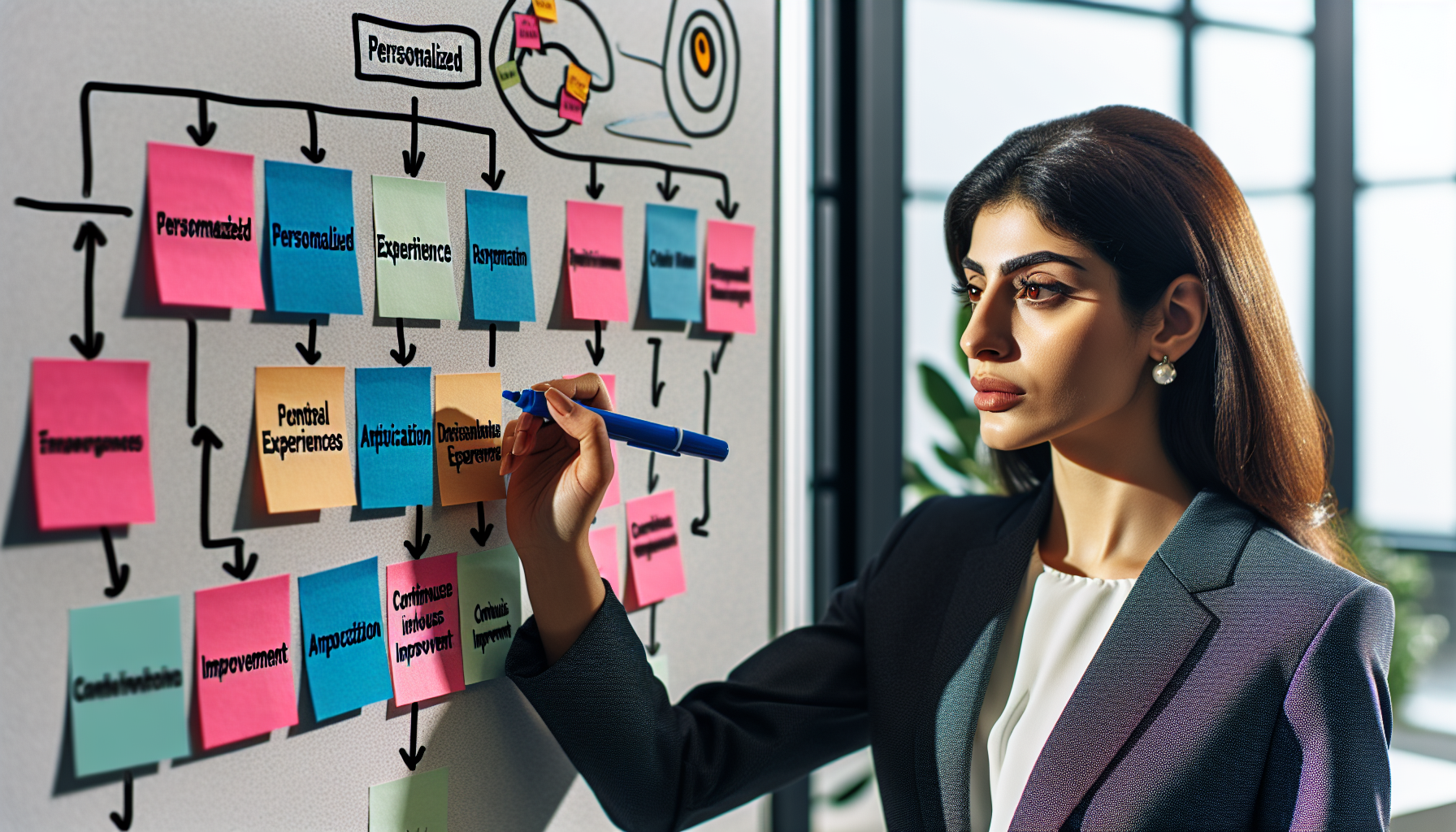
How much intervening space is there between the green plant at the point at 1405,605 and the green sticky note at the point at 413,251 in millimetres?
2200

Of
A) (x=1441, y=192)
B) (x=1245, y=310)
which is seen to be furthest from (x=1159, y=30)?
(x=1245, y=310)

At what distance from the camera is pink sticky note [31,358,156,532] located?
50 centimetres

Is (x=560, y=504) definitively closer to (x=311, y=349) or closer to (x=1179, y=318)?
(x=311, y=349)

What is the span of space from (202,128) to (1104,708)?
2.61 ft

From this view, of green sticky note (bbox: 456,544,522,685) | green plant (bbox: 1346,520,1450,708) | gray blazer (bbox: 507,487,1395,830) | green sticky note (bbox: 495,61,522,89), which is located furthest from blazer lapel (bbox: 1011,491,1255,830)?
green plant (bbox: 1346,520,1450,708)

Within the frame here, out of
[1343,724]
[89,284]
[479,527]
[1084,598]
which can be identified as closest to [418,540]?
[479,527]

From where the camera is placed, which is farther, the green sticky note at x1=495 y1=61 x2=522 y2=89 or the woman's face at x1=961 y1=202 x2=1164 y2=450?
the woman's face at x1=961 y1=202 x2=1164 y2=450

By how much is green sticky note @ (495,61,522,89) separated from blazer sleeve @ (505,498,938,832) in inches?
16.2

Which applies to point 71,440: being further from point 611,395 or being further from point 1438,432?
point 1438,432

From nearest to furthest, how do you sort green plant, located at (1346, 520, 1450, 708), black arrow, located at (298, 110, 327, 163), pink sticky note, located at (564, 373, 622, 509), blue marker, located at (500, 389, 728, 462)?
black arrow, located at (298, 110, 327, 163)
blue marker, located at (500, 389, 728, 462)
pink sticky note, located at (564, 373, 622, 509)
green plant, located at (1346, 520, 1450, 708)

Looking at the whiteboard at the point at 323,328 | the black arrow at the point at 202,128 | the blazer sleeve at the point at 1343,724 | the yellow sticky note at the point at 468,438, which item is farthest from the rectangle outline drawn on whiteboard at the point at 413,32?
the blazer sleeve at the point at 1343,724

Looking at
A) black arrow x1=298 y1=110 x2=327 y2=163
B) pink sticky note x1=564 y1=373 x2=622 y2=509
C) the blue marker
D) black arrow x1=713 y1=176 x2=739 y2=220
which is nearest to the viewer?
black arrow x1=298 y1=110 x2=327 y2=163

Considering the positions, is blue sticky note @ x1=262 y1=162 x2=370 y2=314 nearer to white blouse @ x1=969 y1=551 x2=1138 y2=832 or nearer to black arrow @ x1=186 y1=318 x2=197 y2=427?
black arrow @ x1=186 y1=318 x2=197 y2=427

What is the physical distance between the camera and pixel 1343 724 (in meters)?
0.75
